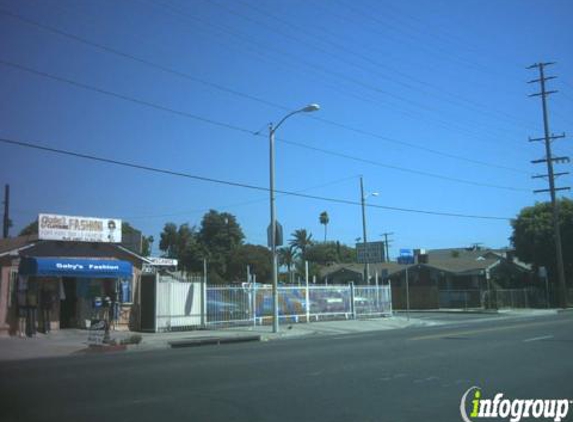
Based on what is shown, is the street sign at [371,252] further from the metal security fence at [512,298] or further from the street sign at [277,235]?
the street sign at [277,235]

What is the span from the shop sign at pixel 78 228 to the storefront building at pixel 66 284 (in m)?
0.33

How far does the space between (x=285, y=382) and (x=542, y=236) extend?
169ft

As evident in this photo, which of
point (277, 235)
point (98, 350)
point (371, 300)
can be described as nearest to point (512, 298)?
point (371, 300)

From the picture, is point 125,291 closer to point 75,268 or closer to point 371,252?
point 75,268

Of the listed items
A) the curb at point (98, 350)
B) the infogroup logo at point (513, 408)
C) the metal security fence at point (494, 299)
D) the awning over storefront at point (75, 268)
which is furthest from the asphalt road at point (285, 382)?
the metal security fence at point (494, 299)

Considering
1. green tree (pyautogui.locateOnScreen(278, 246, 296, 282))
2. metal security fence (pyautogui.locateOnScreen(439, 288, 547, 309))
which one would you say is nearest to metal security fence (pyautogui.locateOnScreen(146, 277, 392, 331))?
metal security fence (pyautogui.locateOnScreen(439, 288, 547, 309))

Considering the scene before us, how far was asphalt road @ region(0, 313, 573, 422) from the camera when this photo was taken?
8867 millimetres

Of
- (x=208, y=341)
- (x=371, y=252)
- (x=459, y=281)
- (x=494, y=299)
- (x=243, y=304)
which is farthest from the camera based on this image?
(x=459, y=281)

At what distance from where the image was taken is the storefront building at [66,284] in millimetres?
24375

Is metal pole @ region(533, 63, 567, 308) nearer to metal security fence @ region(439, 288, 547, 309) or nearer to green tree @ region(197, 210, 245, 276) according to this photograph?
metal security fence @ region(439, 288, 547, 309)

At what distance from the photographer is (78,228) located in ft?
87.0

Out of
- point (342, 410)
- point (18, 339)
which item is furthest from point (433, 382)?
point (18, 339)

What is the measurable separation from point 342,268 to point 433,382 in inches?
2295

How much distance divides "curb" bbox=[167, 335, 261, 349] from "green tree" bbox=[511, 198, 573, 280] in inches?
1610
